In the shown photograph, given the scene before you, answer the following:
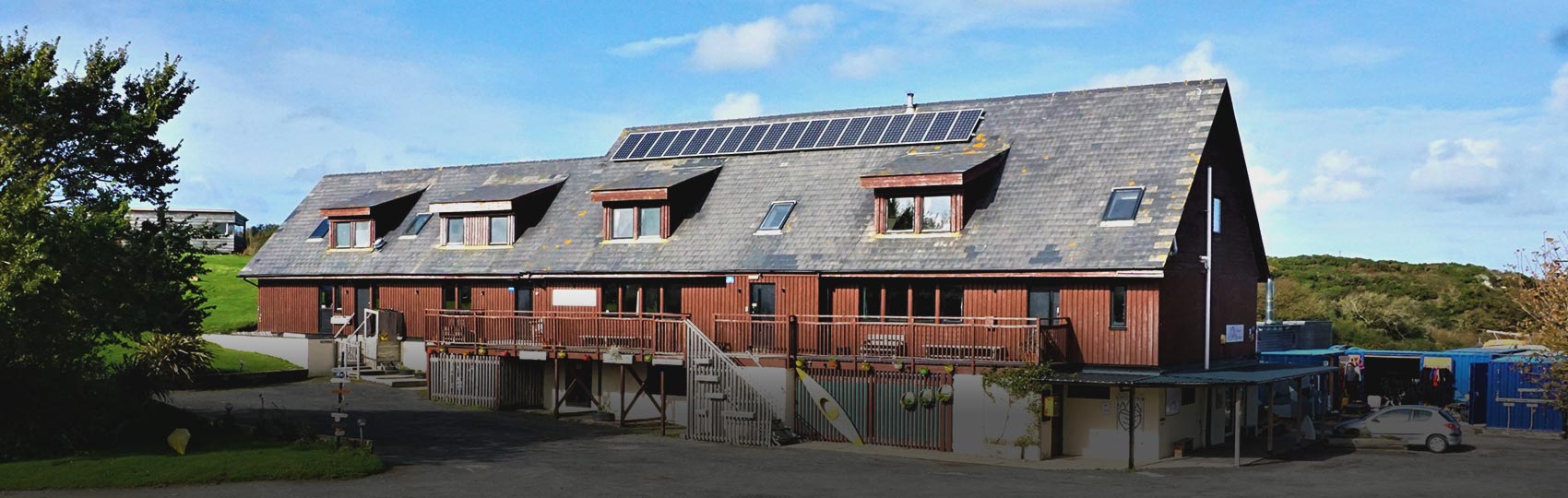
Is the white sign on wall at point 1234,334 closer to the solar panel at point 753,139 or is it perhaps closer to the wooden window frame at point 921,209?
the wooden window frame at point 921,209

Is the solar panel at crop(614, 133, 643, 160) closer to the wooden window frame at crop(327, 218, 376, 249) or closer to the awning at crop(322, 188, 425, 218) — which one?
the awning at crop(322, 188, 425, 218)

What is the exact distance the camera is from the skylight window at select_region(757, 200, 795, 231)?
117ft

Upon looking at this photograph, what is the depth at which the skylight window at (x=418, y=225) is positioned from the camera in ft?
146

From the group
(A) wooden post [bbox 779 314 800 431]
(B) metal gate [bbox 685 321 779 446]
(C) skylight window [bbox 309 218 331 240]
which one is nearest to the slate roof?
(A) wooden post [bbox 779 314 800 431]

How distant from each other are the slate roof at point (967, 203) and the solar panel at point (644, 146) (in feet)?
2.03

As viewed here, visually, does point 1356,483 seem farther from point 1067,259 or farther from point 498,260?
point 498,260

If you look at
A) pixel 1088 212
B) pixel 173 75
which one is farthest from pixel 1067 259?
pixel 173 75

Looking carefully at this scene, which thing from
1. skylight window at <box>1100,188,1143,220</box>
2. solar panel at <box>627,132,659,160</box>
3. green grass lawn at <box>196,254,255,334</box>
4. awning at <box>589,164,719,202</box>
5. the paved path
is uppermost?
solar panel at <box>627,132,659,160</box>

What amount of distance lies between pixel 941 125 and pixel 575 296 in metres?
11.9

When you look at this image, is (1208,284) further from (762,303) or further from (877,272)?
(762,303)

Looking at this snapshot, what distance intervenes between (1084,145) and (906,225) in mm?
5068

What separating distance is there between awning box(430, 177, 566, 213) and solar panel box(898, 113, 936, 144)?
40.7ft

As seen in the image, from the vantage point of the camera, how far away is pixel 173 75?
115ft

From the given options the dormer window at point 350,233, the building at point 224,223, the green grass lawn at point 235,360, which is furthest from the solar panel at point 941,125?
the building at point 224,223
